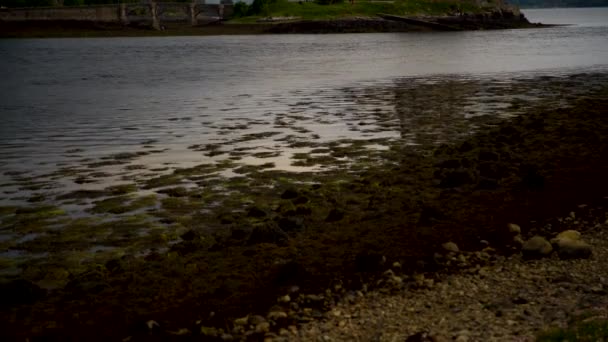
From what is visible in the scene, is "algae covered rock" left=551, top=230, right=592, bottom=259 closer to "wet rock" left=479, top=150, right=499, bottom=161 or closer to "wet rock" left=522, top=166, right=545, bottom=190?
"wet rock" left=522, top=166, right=545, bottom=190

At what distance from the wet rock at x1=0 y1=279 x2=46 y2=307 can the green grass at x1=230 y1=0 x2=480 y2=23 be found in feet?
546

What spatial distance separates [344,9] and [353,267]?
17573cm

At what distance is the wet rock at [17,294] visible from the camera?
10.4 m

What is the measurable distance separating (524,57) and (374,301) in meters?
72.6

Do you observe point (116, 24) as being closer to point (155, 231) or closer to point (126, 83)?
point (126, 83)

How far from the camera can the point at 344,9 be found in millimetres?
180125

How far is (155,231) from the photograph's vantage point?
1402cm

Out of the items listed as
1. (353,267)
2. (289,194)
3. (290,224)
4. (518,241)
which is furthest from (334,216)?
(518,241)

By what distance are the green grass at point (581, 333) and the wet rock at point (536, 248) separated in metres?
3.22

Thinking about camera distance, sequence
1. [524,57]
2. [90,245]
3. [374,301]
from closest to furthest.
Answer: [374,301], [90,245], [524,57]

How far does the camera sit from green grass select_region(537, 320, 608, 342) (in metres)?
8.06

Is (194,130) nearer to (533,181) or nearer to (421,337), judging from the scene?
(533,181)

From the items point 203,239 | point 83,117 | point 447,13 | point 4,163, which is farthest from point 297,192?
point 447,13

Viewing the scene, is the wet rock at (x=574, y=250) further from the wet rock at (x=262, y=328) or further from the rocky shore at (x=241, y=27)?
the rocky shore at (x=241, y=27)
